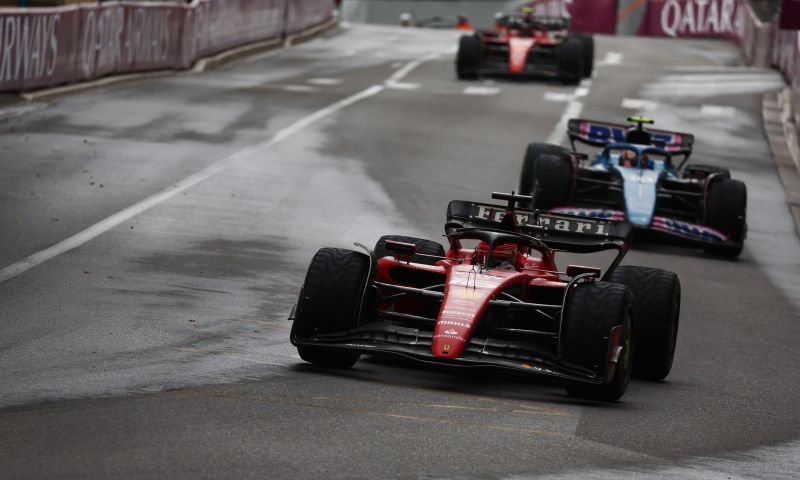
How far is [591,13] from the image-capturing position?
210ft

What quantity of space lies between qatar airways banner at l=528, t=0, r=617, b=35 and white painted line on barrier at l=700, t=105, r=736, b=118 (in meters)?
30.4

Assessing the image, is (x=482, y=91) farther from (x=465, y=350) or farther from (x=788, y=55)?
(x=465, y=350)

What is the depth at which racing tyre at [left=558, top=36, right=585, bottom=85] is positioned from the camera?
35.9 meters

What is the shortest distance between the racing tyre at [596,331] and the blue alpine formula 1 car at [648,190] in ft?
25.7

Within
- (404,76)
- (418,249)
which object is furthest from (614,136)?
(404,76)

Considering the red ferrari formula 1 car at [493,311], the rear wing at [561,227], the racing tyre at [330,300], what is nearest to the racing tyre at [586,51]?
the rear wing at [561,227]

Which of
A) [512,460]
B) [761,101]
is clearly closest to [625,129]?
[512,460]

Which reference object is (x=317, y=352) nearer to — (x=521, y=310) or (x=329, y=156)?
(x=521, y=310)

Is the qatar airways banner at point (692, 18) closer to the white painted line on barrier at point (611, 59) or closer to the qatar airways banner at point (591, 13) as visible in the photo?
the qatar airways banner at point (591, 13)

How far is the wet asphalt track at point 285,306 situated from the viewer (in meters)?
8.34

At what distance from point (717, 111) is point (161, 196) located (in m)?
16.9

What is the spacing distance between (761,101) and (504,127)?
30.4 feet

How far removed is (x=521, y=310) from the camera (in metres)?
10.8

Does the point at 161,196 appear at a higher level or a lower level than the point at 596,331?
lower
